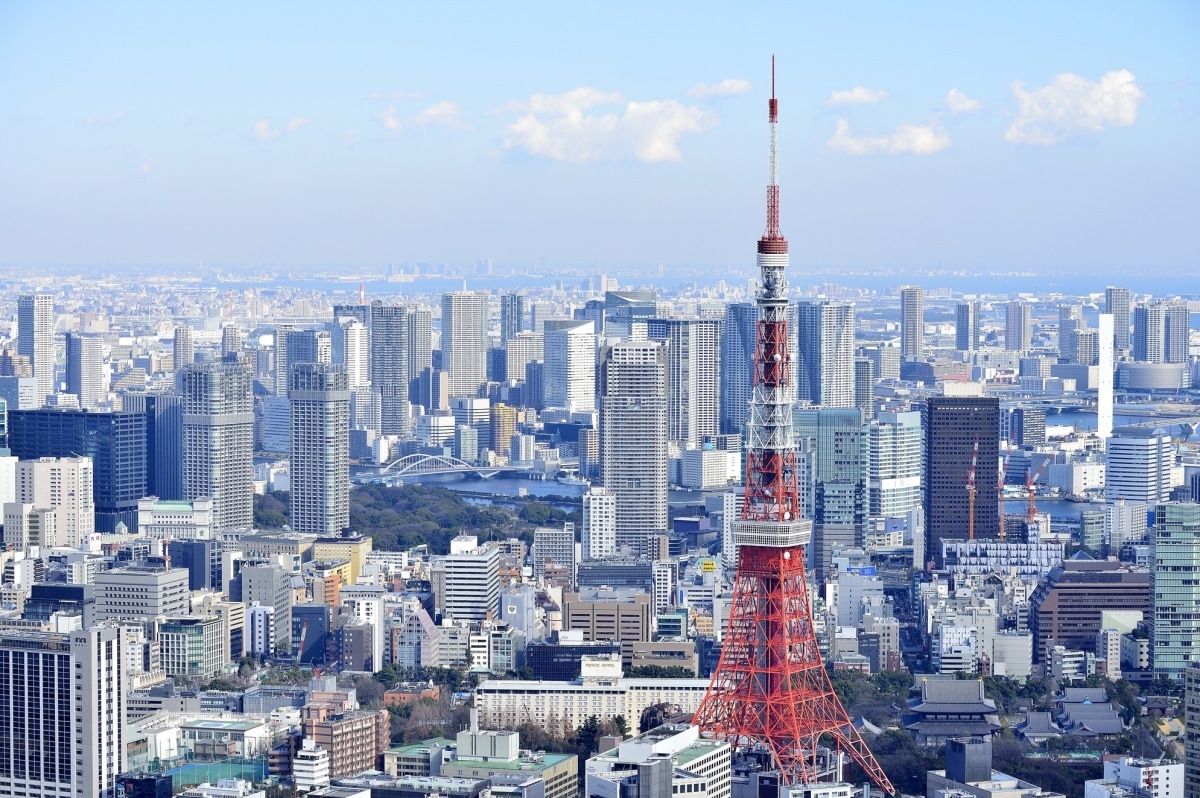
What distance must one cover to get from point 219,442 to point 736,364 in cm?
1216

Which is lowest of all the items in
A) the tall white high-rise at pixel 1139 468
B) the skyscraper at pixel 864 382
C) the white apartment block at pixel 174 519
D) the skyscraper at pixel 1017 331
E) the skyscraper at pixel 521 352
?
the white apartment block at pixel 174 519

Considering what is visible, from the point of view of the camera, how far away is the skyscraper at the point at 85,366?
4022 cm

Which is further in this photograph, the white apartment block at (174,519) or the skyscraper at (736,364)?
the skyscraper at (736,364)

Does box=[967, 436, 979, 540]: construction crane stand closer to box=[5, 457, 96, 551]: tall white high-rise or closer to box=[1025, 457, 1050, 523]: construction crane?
box=[1025, 457, 1050, 523]: construction crane

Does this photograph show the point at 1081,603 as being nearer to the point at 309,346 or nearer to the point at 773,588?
the point at 773,588

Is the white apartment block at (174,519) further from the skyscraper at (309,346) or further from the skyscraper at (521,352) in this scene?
the skyscraper at (521,352)

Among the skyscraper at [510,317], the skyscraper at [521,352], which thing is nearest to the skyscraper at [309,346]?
the skyscraper at [521,352]

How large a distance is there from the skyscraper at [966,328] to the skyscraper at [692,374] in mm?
12555

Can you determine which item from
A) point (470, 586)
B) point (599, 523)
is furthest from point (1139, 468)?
point (470, 586)

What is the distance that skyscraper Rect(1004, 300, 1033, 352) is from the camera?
51594 millimetres

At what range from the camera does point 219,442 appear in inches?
1134

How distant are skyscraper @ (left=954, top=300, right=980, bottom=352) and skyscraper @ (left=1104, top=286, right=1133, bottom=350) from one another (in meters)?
3.46

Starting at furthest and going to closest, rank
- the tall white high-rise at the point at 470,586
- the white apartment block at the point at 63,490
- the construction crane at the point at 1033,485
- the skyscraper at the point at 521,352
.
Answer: the skyscraper at the point at 521,352
the construction crane at the point at 1033,485
the white apartment block at the point at 63,490
the tall white high-rise at the point at 470,586

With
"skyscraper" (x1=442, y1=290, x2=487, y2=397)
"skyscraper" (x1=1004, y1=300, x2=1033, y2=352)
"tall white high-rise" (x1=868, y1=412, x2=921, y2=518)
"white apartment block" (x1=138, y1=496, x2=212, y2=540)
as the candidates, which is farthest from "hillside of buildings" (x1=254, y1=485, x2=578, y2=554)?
"skyscraper" (x1=1004, y1=300, x2=1033, y2=352)
